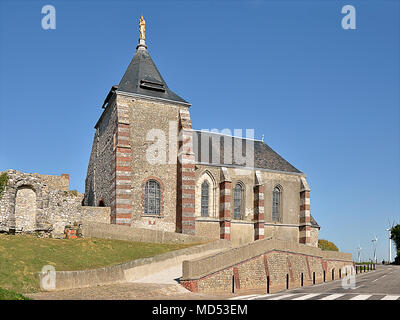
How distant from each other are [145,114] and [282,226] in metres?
16.7

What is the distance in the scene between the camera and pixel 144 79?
34.6 m

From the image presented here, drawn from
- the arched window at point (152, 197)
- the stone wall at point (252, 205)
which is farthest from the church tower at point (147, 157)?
the stone wall at point (252, 205)

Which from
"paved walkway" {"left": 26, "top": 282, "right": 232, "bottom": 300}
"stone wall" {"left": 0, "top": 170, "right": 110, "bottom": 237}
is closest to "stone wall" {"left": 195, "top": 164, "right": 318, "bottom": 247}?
"stone wall" {"left": 0, "top": 170, "right": 110, "bottom": 237}

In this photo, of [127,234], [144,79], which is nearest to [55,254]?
[127,234]

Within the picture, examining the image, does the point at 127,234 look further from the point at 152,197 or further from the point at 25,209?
the point at 25,209

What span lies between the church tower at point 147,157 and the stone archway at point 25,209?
19.1 ft

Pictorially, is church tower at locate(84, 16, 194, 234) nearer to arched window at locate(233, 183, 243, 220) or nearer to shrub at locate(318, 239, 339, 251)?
arched window at locate(233, 183, 243, 220)

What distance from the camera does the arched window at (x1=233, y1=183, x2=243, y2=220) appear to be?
124 ft

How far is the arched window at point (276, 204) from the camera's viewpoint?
39.6m

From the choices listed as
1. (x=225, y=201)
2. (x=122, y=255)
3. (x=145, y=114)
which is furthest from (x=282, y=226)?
(x=122, y=255)

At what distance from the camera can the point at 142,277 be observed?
20.9 metres

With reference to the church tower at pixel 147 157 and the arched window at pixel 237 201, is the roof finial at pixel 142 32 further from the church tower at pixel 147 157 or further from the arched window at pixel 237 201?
the arched window at pixel 237 201

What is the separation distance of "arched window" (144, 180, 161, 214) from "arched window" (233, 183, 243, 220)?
27.4ft

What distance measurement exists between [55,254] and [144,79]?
704 inches
